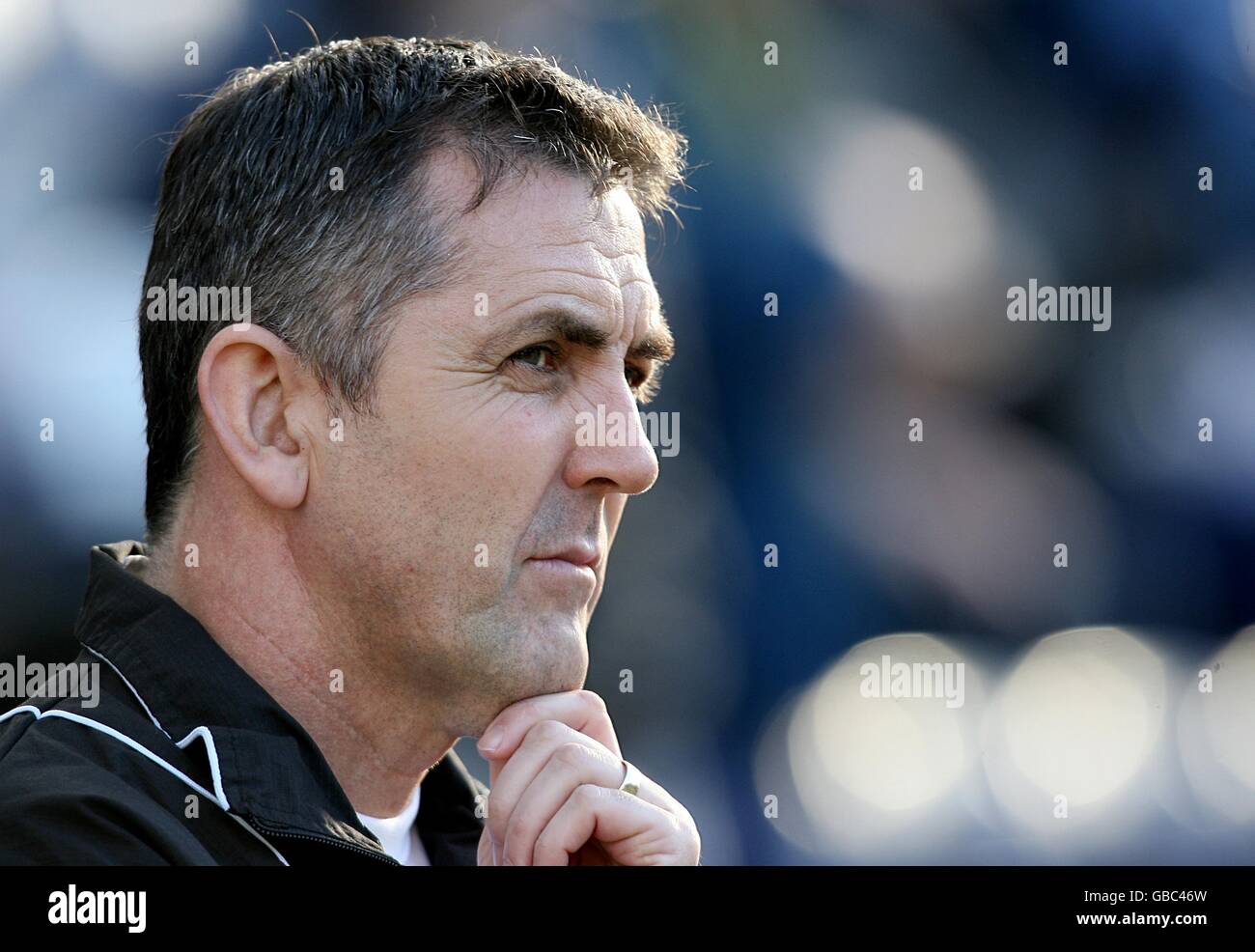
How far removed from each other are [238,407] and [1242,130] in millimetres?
3701

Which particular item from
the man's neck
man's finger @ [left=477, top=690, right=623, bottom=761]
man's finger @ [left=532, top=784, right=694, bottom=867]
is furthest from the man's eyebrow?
man's finger @ [left=532, top=784, right=694, bottom=867]

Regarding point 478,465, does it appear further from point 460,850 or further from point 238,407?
point 460,850

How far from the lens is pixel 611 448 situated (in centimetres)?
236

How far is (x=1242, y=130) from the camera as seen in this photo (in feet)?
14.7

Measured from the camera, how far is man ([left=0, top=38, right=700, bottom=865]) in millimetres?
2225

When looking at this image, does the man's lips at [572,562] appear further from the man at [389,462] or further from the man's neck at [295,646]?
the man's neck at [295,646]

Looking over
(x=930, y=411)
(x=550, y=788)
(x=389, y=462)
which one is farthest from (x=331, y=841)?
(x=930, y=411)

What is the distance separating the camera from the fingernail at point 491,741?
2.29 m

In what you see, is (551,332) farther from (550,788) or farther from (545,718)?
(550,788)

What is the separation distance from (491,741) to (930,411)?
2814mm

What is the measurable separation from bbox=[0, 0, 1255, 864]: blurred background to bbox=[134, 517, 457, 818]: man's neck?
7.02ft

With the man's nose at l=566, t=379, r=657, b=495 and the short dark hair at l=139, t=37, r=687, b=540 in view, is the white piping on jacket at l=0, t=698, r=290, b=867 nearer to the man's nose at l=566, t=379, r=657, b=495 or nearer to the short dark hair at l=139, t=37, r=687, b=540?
the short dark hair at l=139, t=37, r=687, b=540

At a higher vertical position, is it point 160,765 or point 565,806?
point 160,765

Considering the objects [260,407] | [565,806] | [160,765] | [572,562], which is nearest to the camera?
[160,765]
